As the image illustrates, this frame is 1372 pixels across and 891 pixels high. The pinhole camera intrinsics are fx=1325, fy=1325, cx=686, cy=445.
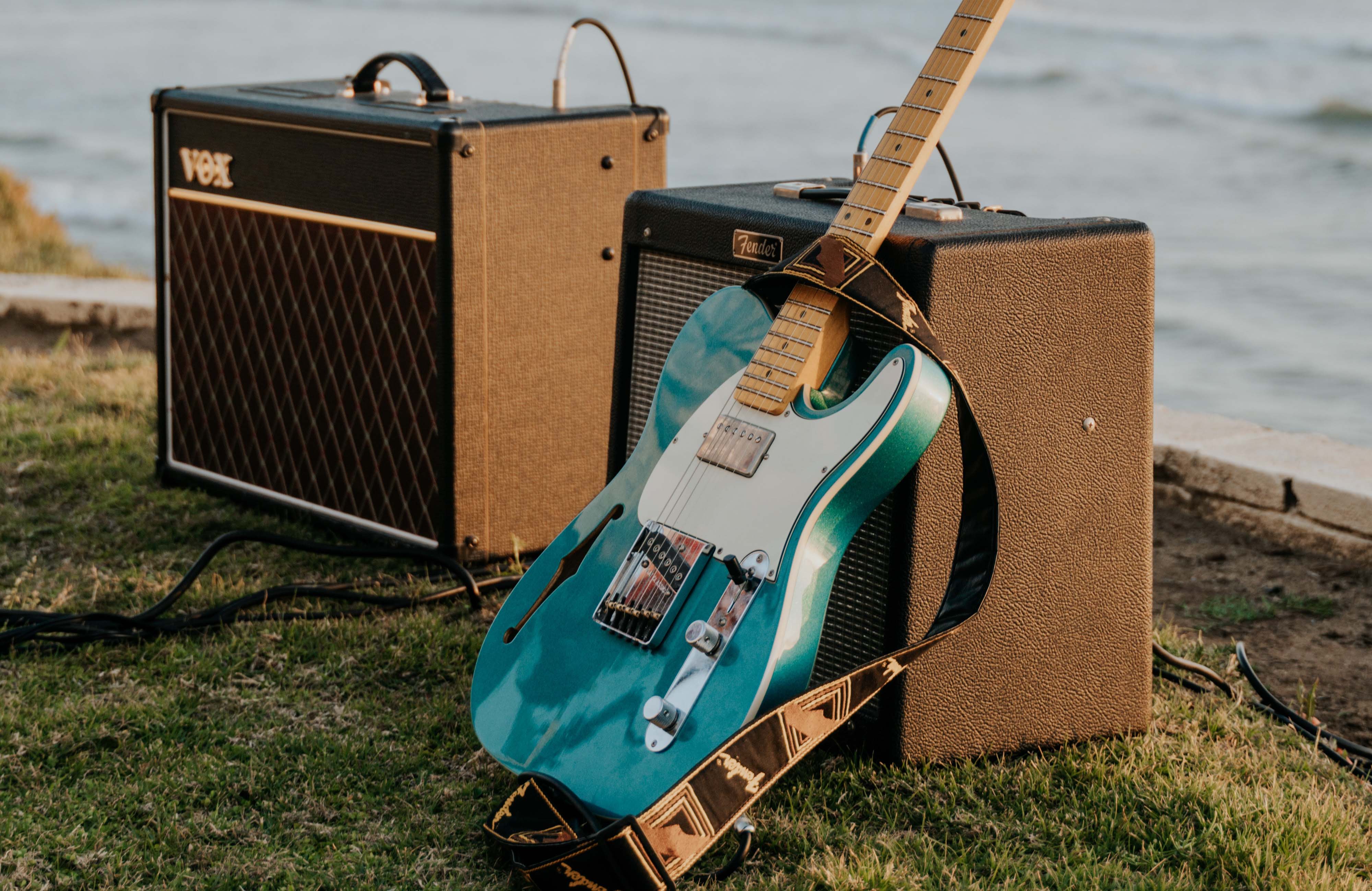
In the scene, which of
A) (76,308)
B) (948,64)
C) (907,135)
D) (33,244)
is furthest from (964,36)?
(33,244)

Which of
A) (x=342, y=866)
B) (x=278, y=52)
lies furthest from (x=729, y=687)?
(x=278, y=52)

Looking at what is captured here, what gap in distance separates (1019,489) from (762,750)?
20.5 inches

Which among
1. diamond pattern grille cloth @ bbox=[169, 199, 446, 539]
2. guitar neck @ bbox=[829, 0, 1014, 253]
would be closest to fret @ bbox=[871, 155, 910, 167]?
guitar neck @ bbox=[829, 0, 1014, 253]

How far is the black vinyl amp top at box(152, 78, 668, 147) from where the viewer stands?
7.74 ft

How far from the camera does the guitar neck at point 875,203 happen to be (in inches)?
62.5

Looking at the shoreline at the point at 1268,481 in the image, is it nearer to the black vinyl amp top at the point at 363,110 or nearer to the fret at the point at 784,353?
the fret at the point at 784,353

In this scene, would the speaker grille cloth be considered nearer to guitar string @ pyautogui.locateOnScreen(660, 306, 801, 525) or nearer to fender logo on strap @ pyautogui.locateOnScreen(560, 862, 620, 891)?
guitar string @ pyautogui.locateOnScreen(660, 306, 801, 525)

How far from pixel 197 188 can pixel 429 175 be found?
0.72m

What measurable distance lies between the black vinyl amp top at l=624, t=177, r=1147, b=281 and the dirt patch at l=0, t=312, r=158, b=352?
2.73m

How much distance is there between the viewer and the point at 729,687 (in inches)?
57.6

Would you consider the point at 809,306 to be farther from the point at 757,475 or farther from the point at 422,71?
the point at 422,71

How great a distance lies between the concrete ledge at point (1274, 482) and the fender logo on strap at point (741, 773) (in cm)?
169

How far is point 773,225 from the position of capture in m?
1.78

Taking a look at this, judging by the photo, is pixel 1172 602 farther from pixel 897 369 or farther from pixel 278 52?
pixel 278 52
